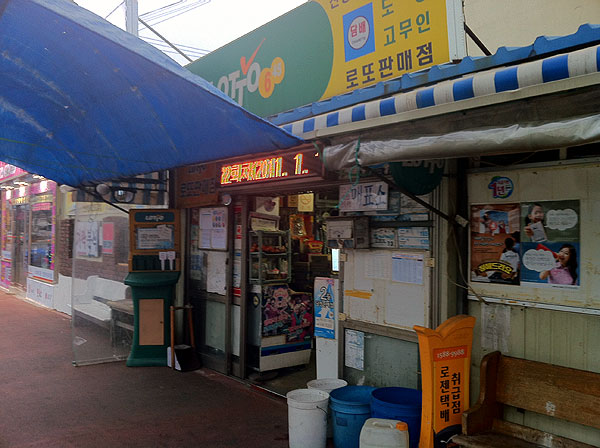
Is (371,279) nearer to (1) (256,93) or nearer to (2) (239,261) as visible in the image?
(2) (239,261)

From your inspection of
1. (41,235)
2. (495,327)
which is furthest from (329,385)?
(41,235)

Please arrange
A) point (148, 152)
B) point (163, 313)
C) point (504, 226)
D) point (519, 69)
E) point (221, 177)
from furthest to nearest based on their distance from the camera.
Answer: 1. point (163, 313)
2. point (221, 177)
3. point (148, 152)
4. point (504, 226)
5. point (519, 69)

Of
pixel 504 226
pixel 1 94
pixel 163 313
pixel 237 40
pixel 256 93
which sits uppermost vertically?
pixel 237 40

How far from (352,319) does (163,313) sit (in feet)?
10.6

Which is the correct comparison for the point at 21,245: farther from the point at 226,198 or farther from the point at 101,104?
the point at 101,104

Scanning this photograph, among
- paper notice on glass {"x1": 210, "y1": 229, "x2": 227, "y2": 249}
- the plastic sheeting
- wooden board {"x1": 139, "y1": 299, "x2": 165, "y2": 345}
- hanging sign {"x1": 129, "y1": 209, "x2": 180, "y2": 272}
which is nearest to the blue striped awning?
the plastic sheeting

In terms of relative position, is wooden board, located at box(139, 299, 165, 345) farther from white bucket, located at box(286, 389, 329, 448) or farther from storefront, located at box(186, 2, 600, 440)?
white bucket, located at box(286, 389, 329, 448)

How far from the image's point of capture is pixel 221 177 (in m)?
6.25

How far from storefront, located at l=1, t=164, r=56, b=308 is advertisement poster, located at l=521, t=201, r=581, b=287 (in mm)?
11132

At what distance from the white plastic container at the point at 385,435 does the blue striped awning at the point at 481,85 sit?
7.05ft

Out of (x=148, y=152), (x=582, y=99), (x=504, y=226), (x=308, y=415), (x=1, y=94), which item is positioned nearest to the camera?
(x=582, y=99)

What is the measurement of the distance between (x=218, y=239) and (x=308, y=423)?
10.2 ft

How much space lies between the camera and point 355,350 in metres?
4.69

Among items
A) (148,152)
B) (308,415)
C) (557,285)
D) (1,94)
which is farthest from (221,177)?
(557,285)
